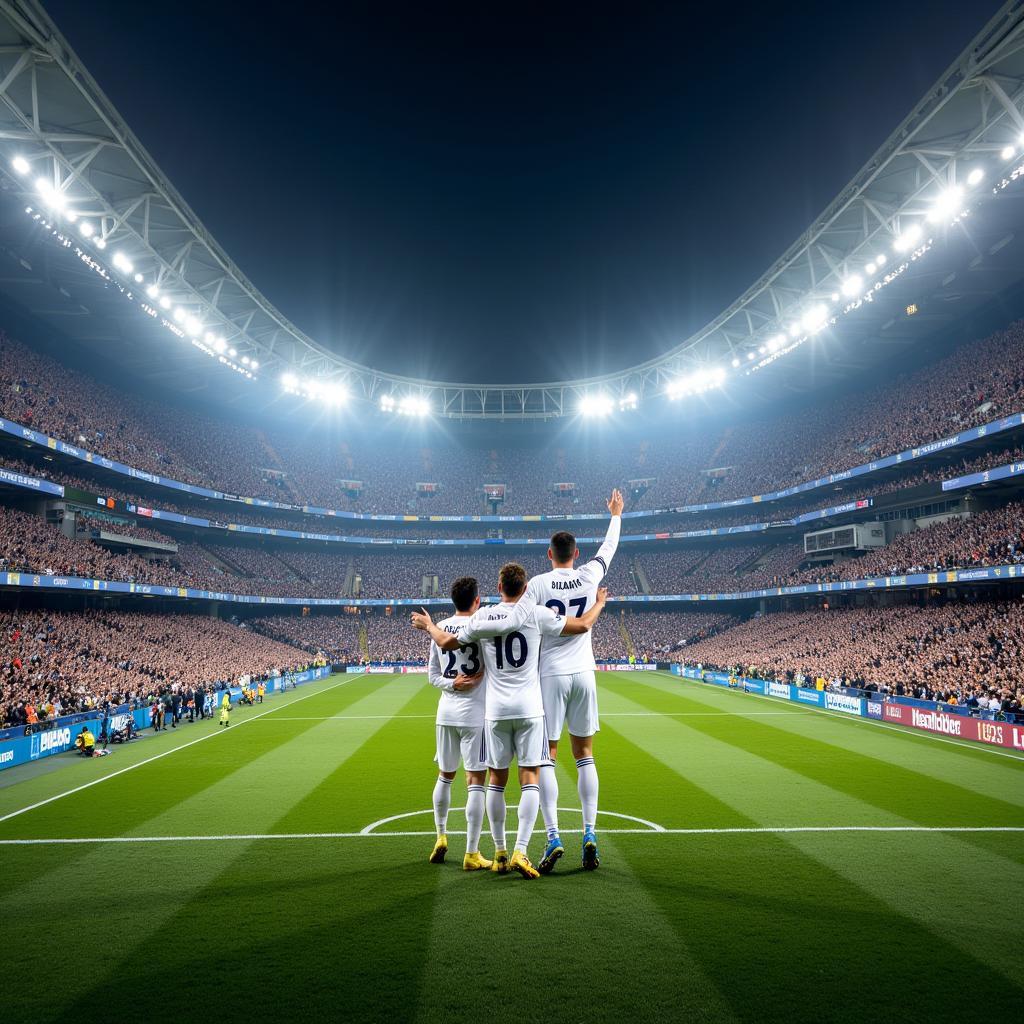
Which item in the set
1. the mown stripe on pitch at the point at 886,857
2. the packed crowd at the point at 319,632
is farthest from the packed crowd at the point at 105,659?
the mown stripe on pitch at the point at 886,857

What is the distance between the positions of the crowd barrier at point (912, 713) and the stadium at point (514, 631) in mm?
174

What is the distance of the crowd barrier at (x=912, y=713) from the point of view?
59.5ft

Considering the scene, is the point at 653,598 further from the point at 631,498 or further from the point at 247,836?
the point at 247,836

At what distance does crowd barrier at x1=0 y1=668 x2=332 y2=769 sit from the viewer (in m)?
16.2

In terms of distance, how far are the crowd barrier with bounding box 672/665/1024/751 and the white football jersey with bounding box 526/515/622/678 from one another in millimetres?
16497

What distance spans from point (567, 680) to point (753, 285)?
39.8 m

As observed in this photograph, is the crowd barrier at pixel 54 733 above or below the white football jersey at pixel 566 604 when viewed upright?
below

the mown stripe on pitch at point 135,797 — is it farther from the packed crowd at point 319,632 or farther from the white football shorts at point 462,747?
the packed crowd at point 319,632

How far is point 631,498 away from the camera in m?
65.6

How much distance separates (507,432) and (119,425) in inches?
Answer: 1556

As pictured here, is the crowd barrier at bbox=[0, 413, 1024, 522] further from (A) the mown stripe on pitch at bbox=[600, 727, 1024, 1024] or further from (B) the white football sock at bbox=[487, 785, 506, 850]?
(B) the white football sock at bbox=[487, 785, 506, 850]

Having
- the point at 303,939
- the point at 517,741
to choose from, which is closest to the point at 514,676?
the point at 517,741

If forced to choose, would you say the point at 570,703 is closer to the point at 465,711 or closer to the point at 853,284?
the point at 465,711

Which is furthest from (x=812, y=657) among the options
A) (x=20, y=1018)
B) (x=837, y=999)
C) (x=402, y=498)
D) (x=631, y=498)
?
(x=402, y=498)
